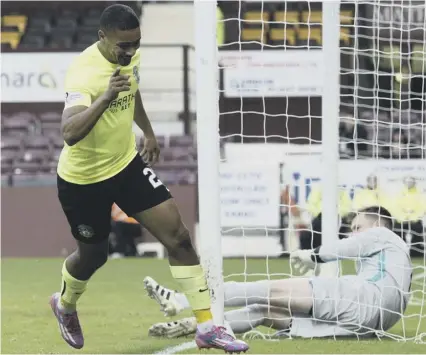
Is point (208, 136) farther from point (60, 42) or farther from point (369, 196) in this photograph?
point (60, 42)

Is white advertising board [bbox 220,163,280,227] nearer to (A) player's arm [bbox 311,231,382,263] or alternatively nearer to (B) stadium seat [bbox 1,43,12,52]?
(B) stadium seat [bbox 1,43,12,52]

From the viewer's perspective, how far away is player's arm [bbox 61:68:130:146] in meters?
5.27

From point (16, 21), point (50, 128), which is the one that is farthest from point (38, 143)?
point (16, 21)

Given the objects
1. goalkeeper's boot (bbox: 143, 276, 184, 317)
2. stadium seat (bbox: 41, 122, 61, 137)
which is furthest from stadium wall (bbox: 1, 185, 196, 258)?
goalkeeper's boot (bbox: 143, 276, 184, 317)

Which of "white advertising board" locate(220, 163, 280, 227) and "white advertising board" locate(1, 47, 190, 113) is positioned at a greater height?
"white advertising board" locate(1, 47, 190, 113)

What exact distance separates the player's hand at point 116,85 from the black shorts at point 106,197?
0.70m

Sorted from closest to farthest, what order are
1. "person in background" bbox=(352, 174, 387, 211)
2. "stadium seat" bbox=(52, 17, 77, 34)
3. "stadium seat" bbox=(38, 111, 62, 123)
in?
"person in background" bbox=(352, 174, 387, 211), "stadium seat" bbox=(38, 111, 62, 123), "stadium seat" bbox=(52, 17, 77, 34)

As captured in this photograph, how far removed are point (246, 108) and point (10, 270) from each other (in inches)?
226

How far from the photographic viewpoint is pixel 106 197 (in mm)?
5938

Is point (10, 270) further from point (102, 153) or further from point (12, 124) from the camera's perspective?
point (102, 153)

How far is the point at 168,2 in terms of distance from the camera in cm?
2184

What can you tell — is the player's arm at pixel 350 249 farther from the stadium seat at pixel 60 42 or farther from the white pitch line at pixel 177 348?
the stadium seat at pixel 60 42

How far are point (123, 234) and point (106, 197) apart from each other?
1007 centimetres

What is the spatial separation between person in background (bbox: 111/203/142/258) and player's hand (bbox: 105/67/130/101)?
34.4 feet
